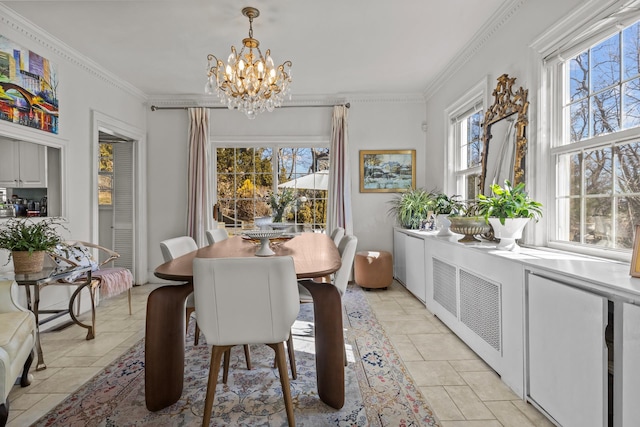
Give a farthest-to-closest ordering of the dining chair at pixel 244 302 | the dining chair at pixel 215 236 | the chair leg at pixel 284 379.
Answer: the dining chair at pixel 215 236 → the chair leg at pixel 284 379 → the dining chair at pixel 244 302

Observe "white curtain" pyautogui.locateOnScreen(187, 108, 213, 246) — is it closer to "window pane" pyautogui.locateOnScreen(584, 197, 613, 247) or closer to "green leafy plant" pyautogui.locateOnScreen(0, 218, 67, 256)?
"green leafy plant" pyautogui.locateOnScreen(0, 218, 67, 256)

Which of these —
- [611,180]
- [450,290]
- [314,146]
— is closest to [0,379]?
[450,290]

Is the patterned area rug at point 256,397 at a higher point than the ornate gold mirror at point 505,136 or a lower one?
lower

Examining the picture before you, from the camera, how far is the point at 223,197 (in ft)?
16.9

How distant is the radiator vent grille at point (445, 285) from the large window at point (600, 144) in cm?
85

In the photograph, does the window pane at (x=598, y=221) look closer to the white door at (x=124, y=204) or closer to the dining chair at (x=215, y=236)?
the dining chair at (x=215, y=236)

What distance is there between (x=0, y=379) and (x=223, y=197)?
3.71 meters

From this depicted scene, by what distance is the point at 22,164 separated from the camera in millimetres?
3047

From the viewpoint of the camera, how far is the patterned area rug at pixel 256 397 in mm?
1793

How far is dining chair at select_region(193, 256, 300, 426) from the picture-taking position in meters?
1.54

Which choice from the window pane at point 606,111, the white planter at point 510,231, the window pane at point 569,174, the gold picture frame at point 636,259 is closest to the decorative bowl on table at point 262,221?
the white planter at point 510,231

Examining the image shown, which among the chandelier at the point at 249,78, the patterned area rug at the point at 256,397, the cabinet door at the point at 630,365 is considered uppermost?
the chandelier at the point at 249,78

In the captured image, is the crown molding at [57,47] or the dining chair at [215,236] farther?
the dining chair at [215,236]

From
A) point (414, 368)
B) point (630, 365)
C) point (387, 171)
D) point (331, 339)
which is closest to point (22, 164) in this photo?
point (331, 339)
